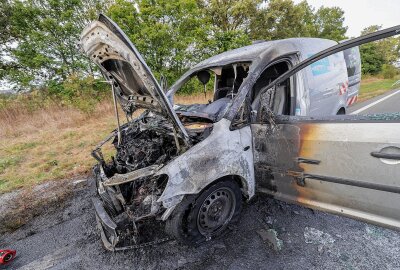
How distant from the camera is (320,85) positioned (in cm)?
305

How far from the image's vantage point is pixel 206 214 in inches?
86.1

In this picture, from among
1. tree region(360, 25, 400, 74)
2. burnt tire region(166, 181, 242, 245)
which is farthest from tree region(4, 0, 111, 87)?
tree region(360, 25, 400, 74)

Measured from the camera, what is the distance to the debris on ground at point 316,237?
6.88ft

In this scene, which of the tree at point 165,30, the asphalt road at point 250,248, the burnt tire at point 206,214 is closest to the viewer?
the asphalt road at point 250,248

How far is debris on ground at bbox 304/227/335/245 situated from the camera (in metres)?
2.10

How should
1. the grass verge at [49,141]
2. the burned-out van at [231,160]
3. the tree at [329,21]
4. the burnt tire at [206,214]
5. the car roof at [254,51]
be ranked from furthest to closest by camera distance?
the tree at [329,21] < the grass verge at [49,141] < the car roof at [254,51] < the burnt tire at [206,214] < the burned-out van at [231,160]

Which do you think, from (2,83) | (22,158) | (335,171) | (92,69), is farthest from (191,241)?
(2,83)

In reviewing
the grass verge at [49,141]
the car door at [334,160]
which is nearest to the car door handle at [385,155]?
the car door at [334,160]

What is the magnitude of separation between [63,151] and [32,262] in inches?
159

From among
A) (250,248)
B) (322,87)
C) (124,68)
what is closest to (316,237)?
(250,248)

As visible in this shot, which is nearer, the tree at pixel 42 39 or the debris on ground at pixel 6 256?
the debris on ground at pixel 6 256

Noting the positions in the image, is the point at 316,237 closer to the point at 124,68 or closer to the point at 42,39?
the point at 124,68

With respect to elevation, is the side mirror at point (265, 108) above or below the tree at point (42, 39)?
below

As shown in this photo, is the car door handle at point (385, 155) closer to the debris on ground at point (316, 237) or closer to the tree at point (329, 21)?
the debris on ground at point (316, 237)
